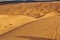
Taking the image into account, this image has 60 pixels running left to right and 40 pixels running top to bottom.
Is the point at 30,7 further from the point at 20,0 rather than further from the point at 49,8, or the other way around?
the point at 20,0

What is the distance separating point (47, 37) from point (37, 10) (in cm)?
38

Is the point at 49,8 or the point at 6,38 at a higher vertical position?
the point at 49,8

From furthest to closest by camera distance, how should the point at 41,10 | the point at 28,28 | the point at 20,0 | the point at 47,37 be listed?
the point at 20,0
the point at 41,10
the point at 28,28
the point at 47,37

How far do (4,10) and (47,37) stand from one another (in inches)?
19.8

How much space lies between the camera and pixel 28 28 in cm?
84

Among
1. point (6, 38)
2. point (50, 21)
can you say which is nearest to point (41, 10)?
point (50, 21)

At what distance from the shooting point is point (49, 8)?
109 cm

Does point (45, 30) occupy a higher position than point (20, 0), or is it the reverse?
point (20, 0)

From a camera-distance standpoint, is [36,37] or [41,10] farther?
[41,10]

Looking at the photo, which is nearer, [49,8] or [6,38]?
[6,38]

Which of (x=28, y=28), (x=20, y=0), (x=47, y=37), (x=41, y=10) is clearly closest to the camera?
(x=47, y=37)

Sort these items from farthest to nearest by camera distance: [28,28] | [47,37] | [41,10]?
1. [41,10]
2. [28,28]
3. [47,37]

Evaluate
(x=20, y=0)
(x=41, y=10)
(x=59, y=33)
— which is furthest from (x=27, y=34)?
(x=20, y=0)

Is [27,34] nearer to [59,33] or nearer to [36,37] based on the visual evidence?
[36,37]
